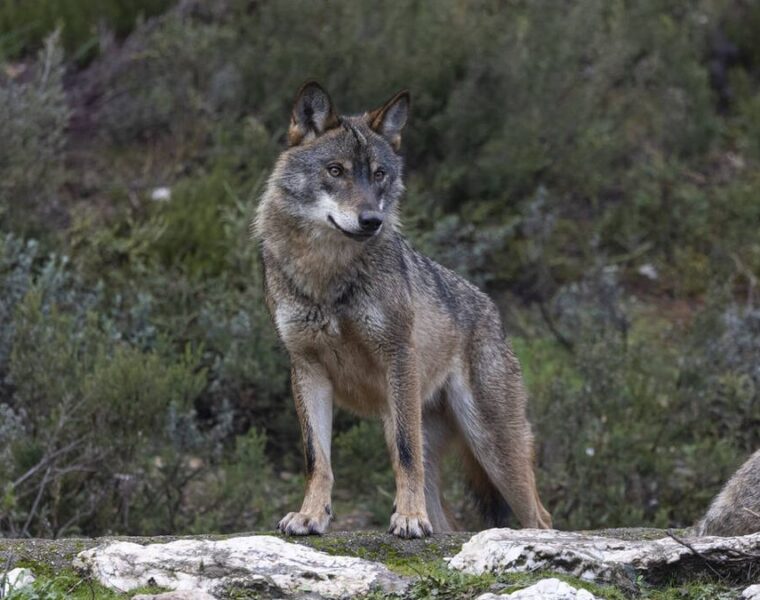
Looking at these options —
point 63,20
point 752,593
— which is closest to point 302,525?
point 752,593

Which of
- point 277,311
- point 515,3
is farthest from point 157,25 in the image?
point 277,311

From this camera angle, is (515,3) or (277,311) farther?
(515,3)

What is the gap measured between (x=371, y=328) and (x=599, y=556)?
5.55ft

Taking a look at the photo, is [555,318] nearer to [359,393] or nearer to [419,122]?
[419,122]

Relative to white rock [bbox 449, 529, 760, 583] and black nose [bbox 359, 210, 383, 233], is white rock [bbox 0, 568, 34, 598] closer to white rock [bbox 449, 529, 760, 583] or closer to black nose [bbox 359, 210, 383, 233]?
white rock [bbox 449, 529, 760, 583]

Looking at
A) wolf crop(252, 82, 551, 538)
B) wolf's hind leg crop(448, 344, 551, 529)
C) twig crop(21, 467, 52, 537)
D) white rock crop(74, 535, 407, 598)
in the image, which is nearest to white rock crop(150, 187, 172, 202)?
twig crop(21, 467, 52, 537)

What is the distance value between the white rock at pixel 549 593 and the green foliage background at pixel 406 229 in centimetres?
306

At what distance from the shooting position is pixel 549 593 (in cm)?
421

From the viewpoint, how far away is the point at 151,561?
461 centimetres

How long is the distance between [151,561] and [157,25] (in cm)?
824

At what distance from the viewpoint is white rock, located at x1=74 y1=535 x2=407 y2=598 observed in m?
4.49

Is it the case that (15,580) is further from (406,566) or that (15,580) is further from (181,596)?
(406,566)

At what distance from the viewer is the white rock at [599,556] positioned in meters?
4.60

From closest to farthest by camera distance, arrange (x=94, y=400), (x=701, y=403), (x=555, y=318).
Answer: (x=94, y=400), (x=701, y=403), (x=555, y=318)
